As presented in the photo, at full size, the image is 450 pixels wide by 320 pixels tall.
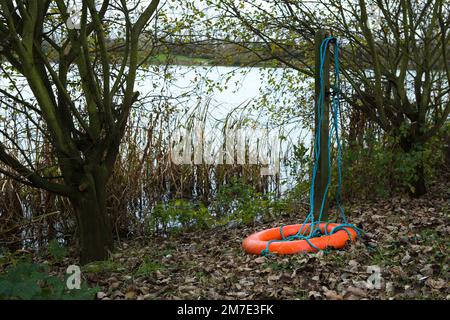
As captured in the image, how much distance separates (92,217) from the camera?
4.52 metres

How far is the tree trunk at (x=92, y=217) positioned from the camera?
14.6 ft

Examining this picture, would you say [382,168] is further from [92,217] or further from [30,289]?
[30,289]

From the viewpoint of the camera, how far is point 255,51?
22.3ft

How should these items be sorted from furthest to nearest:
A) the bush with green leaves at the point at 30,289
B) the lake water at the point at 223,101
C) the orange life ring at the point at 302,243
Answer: the lake water at the point at 223,101 < the orange life ring at the point at 302,243 < the bush with green leaves at the point at 30,289

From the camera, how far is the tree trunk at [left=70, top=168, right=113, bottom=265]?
446cm

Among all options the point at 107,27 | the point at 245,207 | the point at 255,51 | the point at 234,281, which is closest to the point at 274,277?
the point at 234,281

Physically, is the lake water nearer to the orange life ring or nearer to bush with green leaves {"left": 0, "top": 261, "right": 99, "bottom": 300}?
the orange life ring

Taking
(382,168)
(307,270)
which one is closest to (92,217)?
(307,270)

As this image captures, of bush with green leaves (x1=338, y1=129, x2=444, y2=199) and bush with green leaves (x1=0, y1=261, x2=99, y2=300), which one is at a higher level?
bush with green leaves (x1=338, y1=129, x2=444, y2=199)

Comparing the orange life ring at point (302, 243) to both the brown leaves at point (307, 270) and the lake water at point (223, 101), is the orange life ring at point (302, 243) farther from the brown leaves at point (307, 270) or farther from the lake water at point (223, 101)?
the lake water at point (223, 101)

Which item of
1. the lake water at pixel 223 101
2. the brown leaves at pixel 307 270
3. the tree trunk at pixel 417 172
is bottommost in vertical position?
the brown leaves at pixel 307 270

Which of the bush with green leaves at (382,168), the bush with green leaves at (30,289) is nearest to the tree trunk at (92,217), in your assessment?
the bush with green leaves at (30,289)

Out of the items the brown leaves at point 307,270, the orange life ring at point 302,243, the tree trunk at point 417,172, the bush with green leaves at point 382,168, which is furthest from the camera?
the tree trunk at point 417,172

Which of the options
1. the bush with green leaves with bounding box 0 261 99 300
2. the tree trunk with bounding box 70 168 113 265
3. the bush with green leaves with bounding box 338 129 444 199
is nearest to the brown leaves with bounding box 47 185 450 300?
the tree trunk with bounding box 70 168 113 265
